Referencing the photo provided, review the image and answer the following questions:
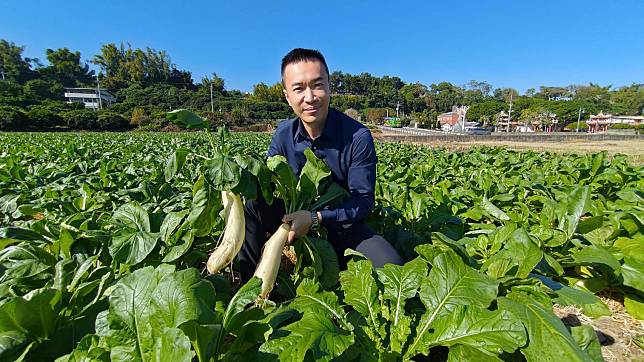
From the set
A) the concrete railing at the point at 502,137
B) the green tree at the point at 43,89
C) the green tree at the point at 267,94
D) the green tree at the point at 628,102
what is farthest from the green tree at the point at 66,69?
the green tree at the point at 628,102

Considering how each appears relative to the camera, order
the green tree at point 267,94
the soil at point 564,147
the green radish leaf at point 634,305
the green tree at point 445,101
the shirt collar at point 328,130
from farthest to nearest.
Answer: the green tree at point 445,101, the green tree at point 267,94, the soil at point 564,147, the shirt collar at point 328,130, the green radish leaf at point 634,305

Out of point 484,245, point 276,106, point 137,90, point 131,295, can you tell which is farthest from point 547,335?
point 137,90

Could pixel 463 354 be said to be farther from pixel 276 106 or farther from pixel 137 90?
pixel 137 90

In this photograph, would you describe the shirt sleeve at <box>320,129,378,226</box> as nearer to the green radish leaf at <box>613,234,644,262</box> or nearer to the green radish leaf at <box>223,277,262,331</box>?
the green radish leaf at <box>223,277,262,331</box>

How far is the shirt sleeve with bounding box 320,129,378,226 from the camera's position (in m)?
2.09

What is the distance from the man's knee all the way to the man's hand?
1.42ft

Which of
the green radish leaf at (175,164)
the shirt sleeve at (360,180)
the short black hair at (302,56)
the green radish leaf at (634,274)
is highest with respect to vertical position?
the short black hair at (302,56)

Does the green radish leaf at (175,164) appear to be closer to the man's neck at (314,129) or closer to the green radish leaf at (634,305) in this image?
the man's neck at (314,129)

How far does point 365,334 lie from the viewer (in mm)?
1348

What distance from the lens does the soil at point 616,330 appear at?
1669mm

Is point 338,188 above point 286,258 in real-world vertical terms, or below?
above

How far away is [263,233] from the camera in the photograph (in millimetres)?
2176

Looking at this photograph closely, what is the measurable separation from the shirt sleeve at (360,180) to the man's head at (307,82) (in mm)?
356

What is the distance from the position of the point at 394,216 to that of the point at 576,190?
4.33ft
